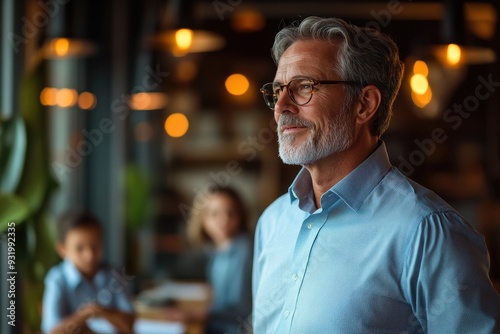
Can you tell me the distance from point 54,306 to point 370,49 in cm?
179

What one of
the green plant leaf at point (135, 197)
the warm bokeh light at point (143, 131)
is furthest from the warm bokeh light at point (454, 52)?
the warm bokeh light at point (143, 131)

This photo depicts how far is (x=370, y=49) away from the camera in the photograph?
1431mm

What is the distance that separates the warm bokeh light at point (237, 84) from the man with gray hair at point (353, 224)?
4918 mm

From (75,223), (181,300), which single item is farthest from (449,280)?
(181,300)

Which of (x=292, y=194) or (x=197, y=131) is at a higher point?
(x=292, y=194)

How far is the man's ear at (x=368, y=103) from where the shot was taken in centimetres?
145

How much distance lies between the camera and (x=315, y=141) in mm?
1429

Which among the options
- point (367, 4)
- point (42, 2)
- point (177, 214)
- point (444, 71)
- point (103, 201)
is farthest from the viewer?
point (177, 214)

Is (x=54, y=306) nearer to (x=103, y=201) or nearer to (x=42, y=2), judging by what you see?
(x=42, y=2)

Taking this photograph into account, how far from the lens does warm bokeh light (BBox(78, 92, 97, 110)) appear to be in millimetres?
4930

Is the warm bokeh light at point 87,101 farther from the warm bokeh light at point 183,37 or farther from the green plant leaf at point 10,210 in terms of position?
the green plant leaf at point 10,210

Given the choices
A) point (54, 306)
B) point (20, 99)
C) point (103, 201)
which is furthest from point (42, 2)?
point (103, 201)

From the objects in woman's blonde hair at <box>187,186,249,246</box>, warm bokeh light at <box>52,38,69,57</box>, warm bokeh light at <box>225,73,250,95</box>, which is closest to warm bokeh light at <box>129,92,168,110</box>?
warm bokeh light at <box>225,73,250,95</box>

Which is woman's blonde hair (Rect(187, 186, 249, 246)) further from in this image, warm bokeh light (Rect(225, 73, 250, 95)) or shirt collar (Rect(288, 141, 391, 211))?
warm bokeh light (Rect(225, 73, 250, 95))
